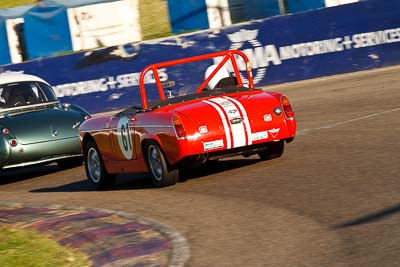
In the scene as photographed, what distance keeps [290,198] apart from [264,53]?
1470 cm

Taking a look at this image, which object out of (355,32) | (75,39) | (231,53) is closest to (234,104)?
(231,53)

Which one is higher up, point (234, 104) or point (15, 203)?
point (234, 104)

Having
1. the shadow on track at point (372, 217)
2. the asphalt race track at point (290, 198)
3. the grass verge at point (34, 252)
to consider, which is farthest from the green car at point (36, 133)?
the shadow on track at point (372, 217)

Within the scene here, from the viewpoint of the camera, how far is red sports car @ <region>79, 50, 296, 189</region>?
10320 millimetres

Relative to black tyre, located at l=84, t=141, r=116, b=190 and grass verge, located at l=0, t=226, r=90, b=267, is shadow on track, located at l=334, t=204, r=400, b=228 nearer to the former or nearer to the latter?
grass verge, located at l=0, t=226, r=90, b=267

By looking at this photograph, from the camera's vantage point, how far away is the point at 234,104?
1062 centimetres

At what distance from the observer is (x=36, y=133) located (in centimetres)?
1377

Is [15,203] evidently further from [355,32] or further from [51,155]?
[355,32]

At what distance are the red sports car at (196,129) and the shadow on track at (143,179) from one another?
24 cm

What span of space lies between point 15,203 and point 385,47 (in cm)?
1322

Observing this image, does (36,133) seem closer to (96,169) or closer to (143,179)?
(96,169)

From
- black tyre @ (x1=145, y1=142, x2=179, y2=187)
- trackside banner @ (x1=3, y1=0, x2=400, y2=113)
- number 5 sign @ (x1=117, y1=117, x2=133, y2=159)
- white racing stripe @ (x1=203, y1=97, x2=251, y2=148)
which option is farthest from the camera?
trackside banner @ (x1=3, y1=0, x2=400, y2=113)

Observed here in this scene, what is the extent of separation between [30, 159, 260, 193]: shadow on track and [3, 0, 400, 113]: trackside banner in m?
10.8

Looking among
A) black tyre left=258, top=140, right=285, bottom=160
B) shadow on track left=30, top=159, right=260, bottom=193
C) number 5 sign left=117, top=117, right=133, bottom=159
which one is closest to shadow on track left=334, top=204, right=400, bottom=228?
black tyre left=258, top=140, right=285, bottom=160
